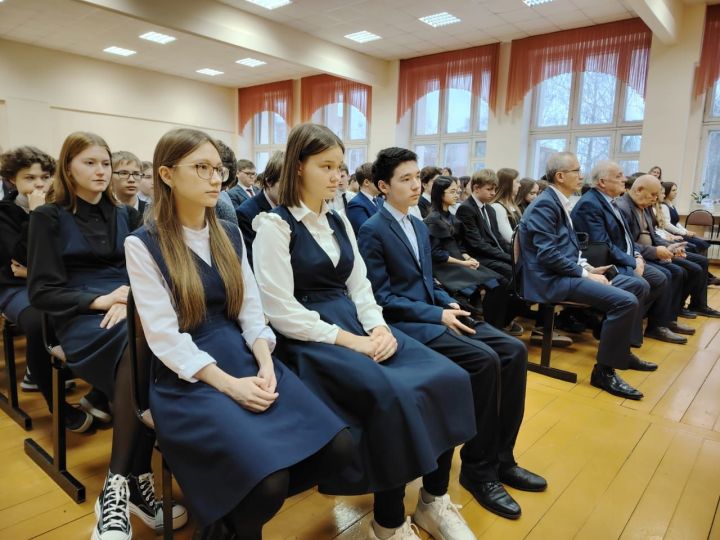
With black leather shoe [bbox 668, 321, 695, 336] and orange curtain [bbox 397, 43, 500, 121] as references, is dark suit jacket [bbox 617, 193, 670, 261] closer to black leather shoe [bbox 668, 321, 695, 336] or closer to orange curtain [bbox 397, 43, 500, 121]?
black leather shoe [bbox 668, 321, 695, 336]

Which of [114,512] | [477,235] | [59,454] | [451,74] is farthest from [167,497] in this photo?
[451,74]

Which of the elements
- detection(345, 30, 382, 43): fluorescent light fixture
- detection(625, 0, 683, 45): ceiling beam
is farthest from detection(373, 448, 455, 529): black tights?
detection(345, 30, 382, 43): fluorescent light fixture

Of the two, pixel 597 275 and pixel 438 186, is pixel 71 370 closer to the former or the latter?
pixel 438 186

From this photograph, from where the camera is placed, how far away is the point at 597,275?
3.12m

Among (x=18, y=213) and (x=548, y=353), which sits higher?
(x=18, y=213)

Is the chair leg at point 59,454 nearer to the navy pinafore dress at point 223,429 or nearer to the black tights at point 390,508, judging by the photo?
the navy pinafore dress at point 223,429

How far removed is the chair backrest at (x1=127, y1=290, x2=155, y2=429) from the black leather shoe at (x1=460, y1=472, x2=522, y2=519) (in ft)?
3.81

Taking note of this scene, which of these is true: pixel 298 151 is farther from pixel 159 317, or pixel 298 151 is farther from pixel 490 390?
pixel 490 390

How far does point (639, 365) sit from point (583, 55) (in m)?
6.25

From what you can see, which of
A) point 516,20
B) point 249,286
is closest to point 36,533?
point 249,286

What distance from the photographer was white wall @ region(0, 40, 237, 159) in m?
9.34

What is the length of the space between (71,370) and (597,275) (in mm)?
2884

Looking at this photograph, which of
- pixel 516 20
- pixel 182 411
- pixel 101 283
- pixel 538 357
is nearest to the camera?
pixel 182 411

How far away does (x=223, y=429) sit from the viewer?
1.13 m
